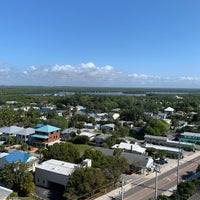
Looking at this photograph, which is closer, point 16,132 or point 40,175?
point 40,175

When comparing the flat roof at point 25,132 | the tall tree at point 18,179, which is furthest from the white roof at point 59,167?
A: the flat roof at point 25,132

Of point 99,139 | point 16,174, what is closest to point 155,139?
point 99,139

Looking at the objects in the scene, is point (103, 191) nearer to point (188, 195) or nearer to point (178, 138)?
point (188, 195)

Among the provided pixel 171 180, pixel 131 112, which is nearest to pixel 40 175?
pixel 171 180

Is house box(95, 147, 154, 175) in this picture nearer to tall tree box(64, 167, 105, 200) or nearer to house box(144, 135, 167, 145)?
tall tree box(64, 167, 105, 200)

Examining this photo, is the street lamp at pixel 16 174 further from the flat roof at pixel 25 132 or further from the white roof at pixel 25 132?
the white roof at pixel 25 132

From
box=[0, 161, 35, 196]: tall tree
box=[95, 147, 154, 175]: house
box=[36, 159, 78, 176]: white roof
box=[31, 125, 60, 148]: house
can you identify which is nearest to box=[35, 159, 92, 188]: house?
box=[36, 159, 78, 176]: white roof
